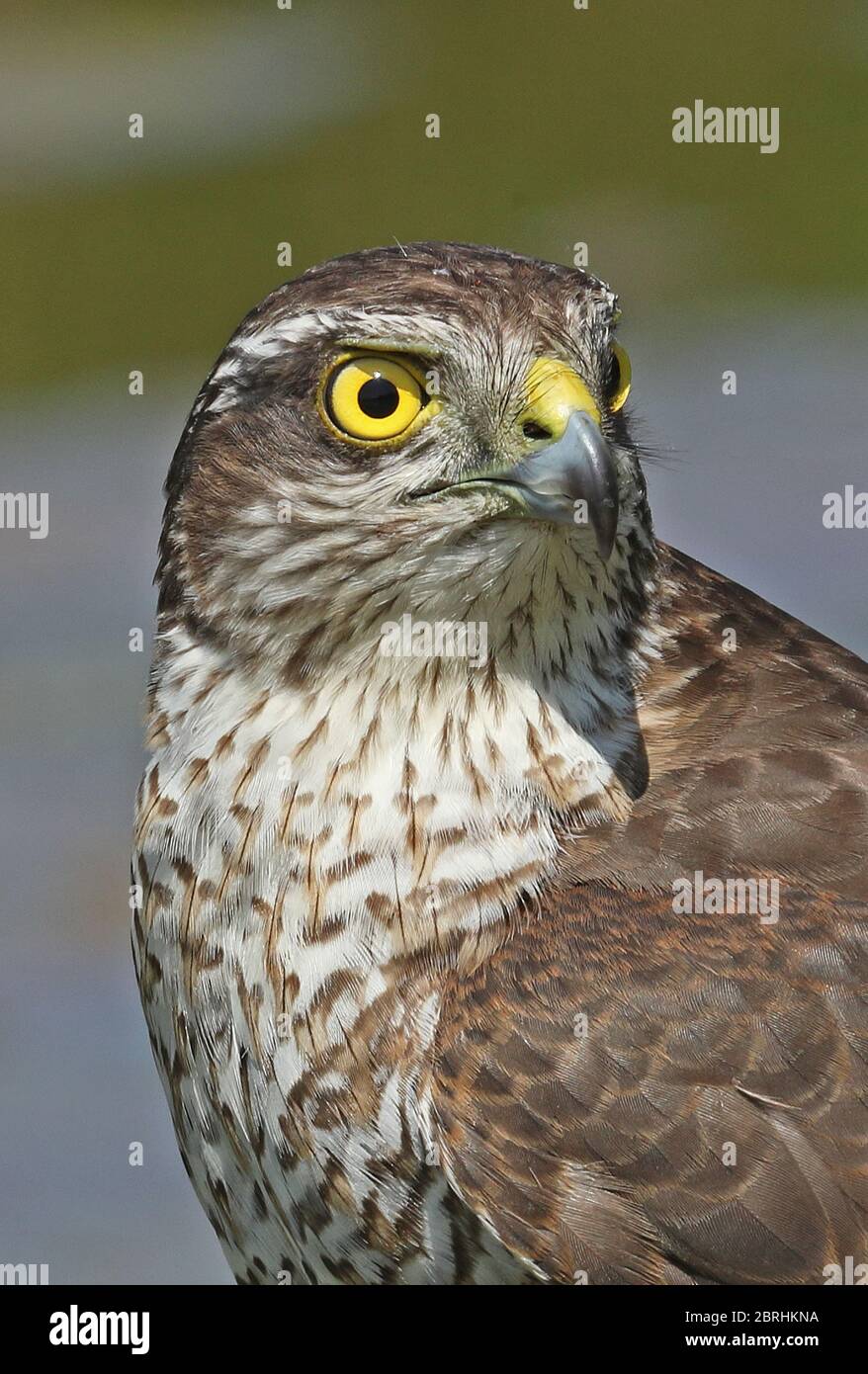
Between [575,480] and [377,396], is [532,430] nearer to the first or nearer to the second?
[575,480]

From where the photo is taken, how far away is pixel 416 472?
450 centimetres

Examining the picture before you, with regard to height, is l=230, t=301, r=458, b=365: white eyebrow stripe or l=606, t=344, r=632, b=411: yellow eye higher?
l=230, t=301, r=458, b=365: white eyebrow stripe

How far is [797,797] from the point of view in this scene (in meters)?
4.72

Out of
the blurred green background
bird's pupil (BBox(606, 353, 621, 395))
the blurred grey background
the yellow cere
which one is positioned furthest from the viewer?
the blurred green background

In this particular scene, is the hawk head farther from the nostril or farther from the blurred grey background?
the blurred grey background

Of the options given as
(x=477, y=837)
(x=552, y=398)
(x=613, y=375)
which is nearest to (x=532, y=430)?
(x=552, y=398)

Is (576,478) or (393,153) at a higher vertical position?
(393,153)

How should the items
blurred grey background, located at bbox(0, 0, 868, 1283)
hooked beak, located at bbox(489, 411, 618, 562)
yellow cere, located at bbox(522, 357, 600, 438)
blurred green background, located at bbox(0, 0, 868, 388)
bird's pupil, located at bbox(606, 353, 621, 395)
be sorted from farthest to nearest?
blurred green background, located at bbox(0, 0, 868, 388), blurred grey background, located at bbox(0, 0, 868, 1283), bird's pupil, located at bbox(606, 353, 621, 395), yellow cere, located at bbox(522, 357, 600, 438), hooked beak, located at bbox(489, 411, 618, 562)

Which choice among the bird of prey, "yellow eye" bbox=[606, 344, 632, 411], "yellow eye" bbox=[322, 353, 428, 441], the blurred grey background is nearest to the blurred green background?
the blurred grey background

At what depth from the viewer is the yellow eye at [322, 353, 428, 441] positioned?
4492 mm

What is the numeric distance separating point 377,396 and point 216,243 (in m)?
11.8

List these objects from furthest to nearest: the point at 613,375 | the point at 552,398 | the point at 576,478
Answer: the point at 613,375, the point at 552,398, the point at 576,478

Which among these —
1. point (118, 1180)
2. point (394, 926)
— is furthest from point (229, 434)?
point (118, 1180)

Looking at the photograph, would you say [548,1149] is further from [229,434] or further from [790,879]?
[229,434]
